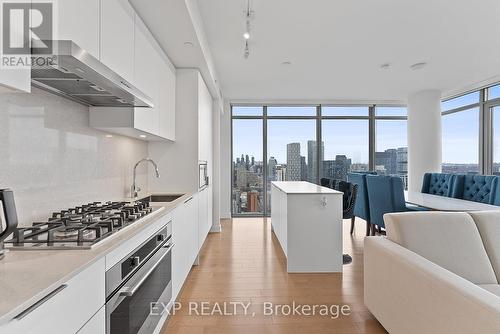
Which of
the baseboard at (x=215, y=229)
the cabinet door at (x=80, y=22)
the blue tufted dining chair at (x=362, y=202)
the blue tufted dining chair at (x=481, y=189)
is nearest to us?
the cabinet door at (x=80, y=22)

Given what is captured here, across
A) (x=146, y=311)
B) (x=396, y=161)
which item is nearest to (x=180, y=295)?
(x=146, y=311)

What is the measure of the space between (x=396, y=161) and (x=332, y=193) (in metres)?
4.35

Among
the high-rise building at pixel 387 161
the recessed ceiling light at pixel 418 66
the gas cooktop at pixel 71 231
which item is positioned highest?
the recessed ceiling light at pixel 418 66

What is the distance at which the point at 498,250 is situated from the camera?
6.04 feet

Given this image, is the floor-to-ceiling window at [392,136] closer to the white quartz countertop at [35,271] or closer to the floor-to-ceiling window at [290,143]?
the floor-to-ceiling window at [290,143]

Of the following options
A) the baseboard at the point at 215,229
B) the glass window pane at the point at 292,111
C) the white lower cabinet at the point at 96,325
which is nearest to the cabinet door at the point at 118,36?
the white lower cabinet at the point at 96,325

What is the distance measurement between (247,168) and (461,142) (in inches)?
182

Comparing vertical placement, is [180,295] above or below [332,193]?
below

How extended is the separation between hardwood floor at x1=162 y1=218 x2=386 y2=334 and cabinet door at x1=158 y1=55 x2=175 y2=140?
64.1 inches

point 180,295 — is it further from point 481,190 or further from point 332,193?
point 481,190

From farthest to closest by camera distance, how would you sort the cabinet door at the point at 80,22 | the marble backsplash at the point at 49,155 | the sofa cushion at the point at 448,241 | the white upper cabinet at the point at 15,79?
the sofa cushion at the point at 448,241
the marble backsplash at the point at 49,155
the cabinet door at the point at 80,22
the white upper cabinet at the point at 15,79

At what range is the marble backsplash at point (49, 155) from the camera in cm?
134

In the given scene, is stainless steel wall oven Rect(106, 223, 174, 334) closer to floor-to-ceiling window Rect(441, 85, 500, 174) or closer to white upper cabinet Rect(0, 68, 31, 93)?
white upper cabinet Rect(0, 68, 31, 93)

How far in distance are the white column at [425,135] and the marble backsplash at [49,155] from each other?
5.69 m
